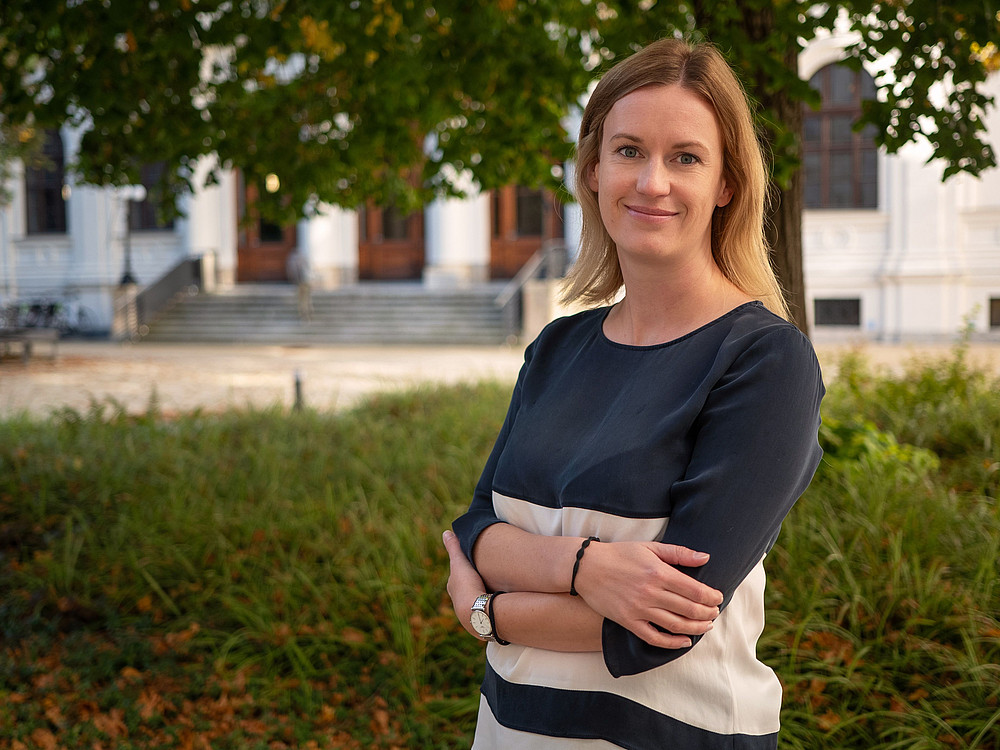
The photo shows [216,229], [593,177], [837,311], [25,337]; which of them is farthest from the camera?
[216,229]

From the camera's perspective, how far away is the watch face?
164cm

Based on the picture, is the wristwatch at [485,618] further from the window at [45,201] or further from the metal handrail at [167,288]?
the window at [45,201]

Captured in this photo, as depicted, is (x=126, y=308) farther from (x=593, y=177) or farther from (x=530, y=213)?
(x=593, y=177)

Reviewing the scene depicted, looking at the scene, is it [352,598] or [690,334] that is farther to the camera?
[352,598]

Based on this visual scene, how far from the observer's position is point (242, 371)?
597 inches

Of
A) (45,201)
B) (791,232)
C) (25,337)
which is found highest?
(45,201)

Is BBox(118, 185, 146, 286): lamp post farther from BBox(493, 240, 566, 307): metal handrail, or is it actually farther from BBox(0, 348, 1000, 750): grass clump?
BBox(0, 348, 1000, 750): grass clump

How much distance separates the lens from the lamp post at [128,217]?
75.0 feet

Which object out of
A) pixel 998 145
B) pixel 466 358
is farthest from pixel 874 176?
pixel 466 358

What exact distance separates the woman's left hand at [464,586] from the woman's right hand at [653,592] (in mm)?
296

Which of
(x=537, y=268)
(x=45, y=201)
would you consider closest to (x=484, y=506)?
(x=537, y=268)

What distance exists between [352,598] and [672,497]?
2.81 m

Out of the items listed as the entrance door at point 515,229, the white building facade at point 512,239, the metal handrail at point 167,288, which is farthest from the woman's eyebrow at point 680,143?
the metal handrail at point 167,288

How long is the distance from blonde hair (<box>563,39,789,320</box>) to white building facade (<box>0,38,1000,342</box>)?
1437 cm
